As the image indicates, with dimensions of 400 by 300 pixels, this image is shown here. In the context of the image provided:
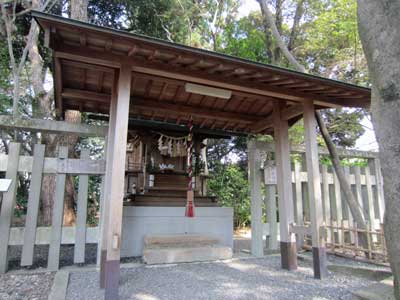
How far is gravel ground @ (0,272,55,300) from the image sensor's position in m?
2.96

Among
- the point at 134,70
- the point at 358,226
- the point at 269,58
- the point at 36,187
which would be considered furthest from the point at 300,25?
the point at 36,187

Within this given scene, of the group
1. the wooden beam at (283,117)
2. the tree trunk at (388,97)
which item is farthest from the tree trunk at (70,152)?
the tree trunk at (388,97)

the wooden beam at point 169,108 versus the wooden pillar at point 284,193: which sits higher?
the wooden beam at point 169,108

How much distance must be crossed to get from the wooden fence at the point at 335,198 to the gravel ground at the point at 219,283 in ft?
3.95

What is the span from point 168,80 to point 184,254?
302cm

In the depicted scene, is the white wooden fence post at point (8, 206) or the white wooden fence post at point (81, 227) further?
the white wooden fence post at point (81, 227)

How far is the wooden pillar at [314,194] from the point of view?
153 inches

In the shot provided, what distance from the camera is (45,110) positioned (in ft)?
22.9

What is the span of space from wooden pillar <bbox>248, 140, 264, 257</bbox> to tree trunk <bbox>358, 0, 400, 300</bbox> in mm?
3750

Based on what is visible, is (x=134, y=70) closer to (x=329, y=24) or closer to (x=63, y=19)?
(x=63, y=19)

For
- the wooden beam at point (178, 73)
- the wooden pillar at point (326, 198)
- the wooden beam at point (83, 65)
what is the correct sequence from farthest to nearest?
the wooden pillar at point (326, 198) < the wooden beam at point (83, 65) < the wooden beam at point (178, 73)

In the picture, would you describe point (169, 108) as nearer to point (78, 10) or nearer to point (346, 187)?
point (346, 187)

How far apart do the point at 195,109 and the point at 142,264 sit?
124 inches

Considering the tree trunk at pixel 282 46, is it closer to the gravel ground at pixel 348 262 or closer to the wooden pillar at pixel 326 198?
the wooden pillar at pixel 326 198
